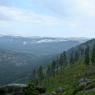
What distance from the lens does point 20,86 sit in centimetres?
9525

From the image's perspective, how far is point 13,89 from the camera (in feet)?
315

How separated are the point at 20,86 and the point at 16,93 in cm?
262

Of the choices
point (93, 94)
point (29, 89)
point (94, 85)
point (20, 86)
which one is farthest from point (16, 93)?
point (93, 94)

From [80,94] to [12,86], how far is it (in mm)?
37305

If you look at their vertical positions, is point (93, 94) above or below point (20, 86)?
above

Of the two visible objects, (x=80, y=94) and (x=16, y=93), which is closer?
(x=80, y=94)

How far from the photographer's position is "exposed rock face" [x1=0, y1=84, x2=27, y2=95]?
9450 cm

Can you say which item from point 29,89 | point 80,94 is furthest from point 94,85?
point 29,89

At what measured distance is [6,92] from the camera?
9762cm

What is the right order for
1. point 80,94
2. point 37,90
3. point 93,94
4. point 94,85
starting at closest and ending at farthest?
1. point 93,94
2. point 80,94
3. point 94,85
4. point 37,90

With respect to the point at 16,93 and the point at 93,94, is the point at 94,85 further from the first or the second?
the point at 16,93

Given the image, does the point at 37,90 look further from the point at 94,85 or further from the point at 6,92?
the point at 94,85

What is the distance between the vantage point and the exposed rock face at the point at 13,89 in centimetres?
9450

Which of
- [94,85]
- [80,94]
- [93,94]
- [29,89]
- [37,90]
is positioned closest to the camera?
[93,94]
